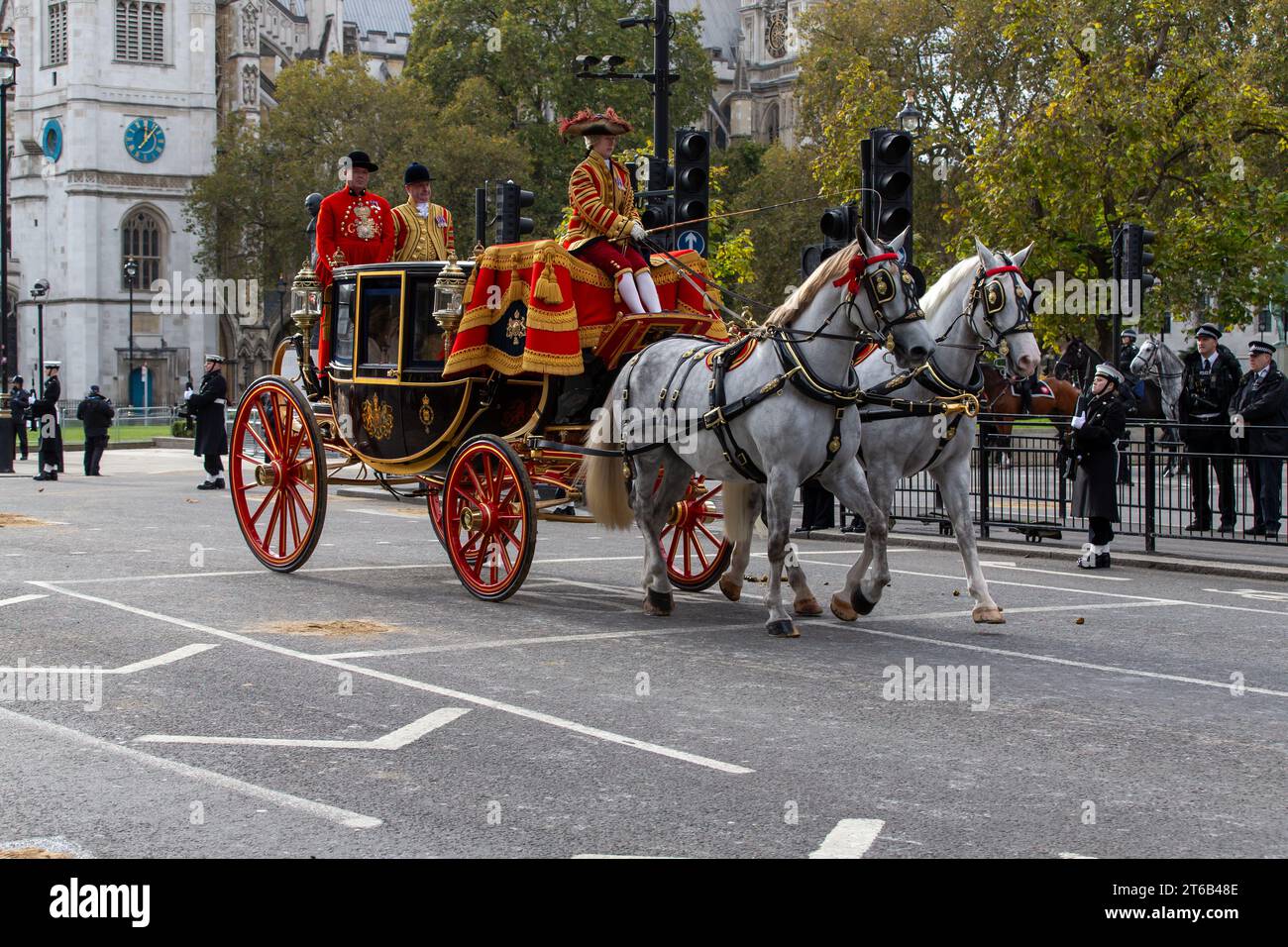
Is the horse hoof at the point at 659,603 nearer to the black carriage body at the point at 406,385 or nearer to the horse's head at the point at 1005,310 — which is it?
the black carriage body at the point at 406,385

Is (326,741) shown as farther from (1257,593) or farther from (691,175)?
(691,175)

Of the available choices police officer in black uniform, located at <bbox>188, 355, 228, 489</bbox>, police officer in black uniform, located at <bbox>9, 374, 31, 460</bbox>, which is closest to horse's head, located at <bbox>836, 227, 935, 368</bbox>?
police officer in black uniform, located at <bbox>188, 355, 228, 489</bbox>

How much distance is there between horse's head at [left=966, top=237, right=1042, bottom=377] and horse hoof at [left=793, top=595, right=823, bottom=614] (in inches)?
82.5

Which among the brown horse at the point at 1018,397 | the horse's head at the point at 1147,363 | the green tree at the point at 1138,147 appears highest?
the green tree at the point at 1138,147

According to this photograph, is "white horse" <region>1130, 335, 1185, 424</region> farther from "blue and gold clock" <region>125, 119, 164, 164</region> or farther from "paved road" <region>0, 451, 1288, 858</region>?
"blue and gold clock" <region>125, 119, 164, 164</region>

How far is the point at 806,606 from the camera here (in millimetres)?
10719

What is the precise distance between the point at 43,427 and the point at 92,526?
10992mm

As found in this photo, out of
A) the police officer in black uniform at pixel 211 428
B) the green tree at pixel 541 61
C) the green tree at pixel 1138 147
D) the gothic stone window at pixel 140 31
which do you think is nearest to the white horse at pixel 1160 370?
the green tree at pixel 1138 147

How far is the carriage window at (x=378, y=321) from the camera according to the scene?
12.0 metres

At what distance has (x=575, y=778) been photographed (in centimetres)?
624

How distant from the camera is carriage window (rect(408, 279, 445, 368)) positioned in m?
11.9

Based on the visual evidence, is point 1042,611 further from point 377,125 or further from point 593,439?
point 377,125

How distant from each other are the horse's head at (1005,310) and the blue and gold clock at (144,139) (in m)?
72.9
